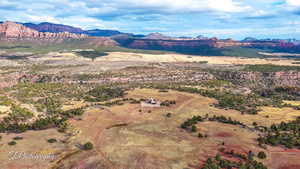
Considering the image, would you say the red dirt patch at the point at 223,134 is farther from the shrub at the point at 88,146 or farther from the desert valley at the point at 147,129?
the shrub at the point at 88,146

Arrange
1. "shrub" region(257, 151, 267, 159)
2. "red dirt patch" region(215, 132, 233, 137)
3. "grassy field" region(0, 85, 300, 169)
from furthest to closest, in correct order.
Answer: "red dirt patch" region(215, 132, 233, 137) < "shrub" region(257, 151, 267, 159) < "grassy field" region(0, 85, 300, 169)

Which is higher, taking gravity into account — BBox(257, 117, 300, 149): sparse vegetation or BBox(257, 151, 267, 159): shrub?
BBox(257, 117, 300, 149): sparse vegetation

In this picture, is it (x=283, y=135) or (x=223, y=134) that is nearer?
(x=283, y=135)

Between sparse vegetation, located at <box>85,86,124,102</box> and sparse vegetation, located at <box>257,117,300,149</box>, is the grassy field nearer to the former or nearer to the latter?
sparse vegetation, located at <box>257,117,300,149</box>

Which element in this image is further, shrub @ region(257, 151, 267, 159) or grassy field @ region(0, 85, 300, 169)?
shrub @ region(257, 151, 267, 159)

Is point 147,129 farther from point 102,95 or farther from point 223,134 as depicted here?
point 102,95

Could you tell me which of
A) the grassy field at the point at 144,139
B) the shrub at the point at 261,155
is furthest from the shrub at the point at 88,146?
the shrub at the point at 261,155

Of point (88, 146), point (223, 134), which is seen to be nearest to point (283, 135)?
point (223, 134)

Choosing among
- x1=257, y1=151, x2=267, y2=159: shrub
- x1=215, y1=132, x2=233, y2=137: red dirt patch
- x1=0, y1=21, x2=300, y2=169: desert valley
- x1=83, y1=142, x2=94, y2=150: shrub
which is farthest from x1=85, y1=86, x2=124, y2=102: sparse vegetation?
x1=257, y1=151, x2=267, y2=159: shrub

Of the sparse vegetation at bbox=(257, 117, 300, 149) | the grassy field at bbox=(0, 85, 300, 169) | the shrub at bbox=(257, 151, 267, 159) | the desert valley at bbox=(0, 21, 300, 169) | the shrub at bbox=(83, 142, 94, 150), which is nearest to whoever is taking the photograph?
the grassy field at bbox=(0, 85, 300, 169)

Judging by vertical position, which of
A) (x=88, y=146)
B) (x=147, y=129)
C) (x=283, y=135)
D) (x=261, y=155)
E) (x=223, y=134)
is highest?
(x=283, y=135)

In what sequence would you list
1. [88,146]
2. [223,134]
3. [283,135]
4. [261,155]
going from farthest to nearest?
[223,134] → [283,135] → [88,146] → [261,155]
